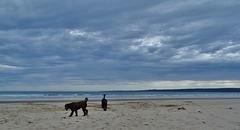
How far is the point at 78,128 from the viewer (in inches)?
377

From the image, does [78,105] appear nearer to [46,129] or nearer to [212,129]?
[46,129]

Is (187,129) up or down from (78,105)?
down

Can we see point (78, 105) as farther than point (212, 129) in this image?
Yes

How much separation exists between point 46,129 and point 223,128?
7.92 m

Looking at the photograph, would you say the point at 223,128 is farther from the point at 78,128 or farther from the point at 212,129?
the point at 78,128

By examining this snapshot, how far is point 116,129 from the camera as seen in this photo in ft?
30.5

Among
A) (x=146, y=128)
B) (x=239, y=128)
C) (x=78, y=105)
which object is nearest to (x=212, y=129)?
(x=239, y=128)

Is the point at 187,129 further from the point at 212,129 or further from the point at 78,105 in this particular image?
the point at 78,105

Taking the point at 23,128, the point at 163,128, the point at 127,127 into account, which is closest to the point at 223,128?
the point at 163,128

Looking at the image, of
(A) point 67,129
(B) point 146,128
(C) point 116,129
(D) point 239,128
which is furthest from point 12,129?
(D) point 239,128

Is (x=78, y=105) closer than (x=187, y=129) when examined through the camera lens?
No

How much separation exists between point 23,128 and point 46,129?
3.75ft

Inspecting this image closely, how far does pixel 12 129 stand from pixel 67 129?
2450 mm

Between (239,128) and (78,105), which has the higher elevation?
(78,105)
